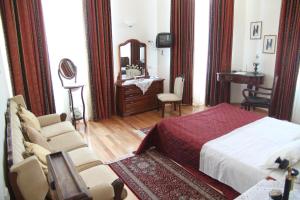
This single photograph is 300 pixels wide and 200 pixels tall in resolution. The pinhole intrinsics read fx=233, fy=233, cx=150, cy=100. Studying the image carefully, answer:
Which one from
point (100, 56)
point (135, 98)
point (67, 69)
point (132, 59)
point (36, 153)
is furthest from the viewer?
point (132, 59)

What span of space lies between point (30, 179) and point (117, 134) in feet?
7.88

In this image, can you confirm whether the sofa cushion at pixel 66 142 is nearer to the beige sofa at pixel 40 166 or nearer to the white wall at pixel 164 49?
the beige sofa at pixel 40 166

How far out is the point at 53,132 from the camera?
2836 millimetres

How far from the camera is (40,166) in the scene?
1.47 meters

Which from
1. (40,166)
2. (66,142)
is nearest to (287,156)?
(40,166)

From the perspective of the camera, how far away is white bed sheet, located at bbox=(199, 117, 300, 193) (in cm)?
193

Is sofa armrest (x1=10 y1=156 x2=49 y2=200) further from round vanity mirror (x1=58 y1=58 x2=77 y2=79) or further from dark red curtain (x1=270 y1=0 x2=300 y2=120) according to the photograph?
dark red curtain (x1=270 y1=0 x2=300 y2=120)

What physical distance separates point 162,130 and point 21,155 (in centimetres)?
165

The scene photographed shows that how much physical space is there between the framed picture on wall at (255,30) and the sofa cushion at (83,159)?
4.06 meters

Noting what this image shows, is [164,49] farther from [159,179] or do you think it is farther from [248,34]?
[159,179]

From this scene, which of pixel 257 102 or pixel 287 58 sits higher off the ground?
pixel 287 58

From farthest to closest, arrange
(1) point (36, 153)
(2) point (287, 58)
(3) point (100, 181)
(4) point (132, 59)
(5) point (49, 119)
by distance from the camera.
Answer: (4) point (132, 59) < (2) point (287, 58) < (5) point (49, 119) < (3) point (100, 181) < (1) point (36, 153)

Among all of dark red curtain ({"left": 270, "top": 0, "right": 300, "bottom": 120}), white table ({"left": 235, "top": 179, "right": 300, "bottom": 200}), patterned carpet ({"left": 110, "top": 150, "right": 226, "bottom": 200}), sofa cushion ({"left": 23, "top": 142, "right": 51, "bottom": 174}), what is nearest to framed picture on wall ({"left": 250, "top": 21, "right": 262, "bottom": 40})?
dark red curtain ({"left": 270, "top": 0, "right": 300, "bottom": 120})

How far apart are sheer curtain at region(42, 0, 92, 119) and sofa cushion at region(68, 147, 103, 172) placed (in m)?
1.96
